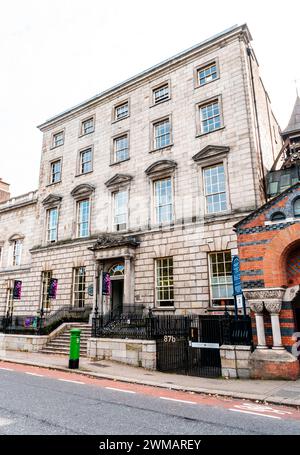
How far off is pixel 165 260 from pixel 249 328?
317 inches

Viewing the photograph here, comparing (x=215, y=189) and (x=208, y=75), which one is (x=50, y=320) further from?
(x=208, y=75)

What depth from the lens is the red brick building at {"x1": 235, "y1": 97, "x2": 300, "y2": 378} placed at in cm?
1020

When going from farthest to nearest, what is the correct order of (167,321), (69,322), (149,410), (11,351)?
(69,322), (11,351), (167,321), (149,410)

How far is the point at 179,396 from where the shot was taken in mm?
8320

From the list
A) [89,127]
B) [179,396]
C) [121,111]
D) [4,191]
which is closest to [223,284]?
[179,396]

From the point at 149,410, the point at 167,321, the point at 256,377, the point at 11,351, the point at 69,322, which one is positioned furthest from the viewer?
the point at 69,322

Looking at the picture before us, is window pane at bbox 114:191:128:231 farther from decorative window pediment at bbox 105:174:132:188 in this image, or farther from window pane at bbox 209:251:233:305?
window pane at bbox 209:251:233:305

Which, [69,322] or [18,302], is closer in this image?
[69,322]

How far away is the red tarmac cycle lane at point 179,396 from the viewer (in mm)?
6867

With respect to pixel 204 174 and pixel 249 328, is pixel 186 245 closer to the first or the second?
pixel 204 174

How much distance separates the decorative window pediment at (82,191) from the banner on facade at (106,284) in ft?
21.5

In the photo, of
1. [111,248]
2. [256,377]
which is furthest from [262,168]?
[256,377]

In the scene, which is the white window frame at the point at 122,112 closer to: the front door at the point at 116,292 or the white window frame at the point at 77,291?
the white window frame at the point at 77,291

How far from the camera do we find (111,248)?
19391 millimetres
